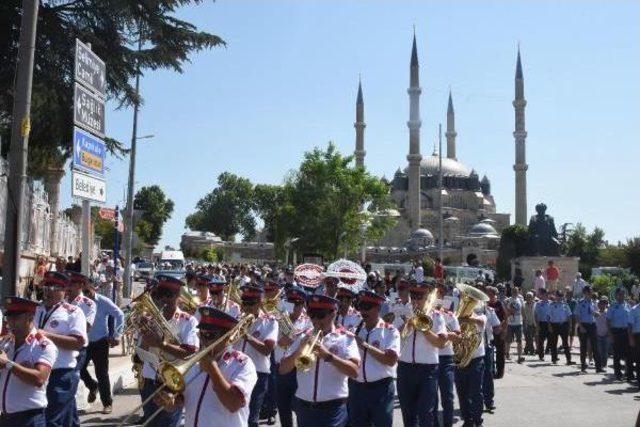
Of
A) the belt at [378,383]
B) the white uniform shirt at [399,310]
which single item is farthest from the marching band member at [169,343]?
the white uniform shirt at [399,310]

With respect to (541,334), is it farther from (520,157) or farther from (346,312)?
(520,157)

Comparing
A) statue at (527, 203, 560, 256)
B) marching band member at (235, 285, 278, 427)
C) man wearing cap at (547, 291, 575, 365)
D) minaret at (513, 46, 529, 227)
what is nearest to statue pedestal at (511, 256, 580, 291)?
statue at (527, 203, 560, 256)

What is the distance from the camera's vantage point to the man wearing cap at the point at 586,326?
58.9 feet

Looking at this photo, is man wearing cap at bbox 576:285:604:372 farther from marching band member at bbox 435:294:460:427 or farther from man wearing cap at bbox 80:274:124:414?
man wearing cap at bbox 80:274:124:414

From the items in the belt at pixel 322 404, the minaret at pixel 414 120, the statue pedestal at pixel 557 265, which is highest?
the minaret at pixel 414 120

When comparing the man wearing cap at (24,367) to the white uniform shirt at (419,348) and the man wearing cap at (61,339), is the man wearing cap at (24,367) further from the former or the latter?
the white uniform shirt at (419,348)

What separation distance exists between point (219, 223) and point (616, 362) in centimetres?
12679

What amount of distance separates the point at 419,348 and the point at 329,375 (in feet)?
8.10

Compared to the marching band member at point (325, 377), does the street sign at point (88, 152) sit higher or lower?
higher

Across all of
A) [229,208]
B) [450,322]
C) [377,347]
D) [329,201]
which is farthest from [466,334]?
[229,208]

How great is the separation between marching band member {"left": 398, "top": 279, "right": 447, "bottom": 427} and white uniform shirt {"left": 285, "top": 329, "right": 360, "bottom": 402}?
2106mm

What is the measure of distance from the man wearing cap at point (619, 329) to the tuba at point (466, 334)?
23.9 feet

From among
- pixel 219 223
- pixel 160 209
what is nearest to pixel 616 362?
pixel 160 209

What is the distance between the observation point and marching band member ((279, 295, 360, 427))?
21.2ft
